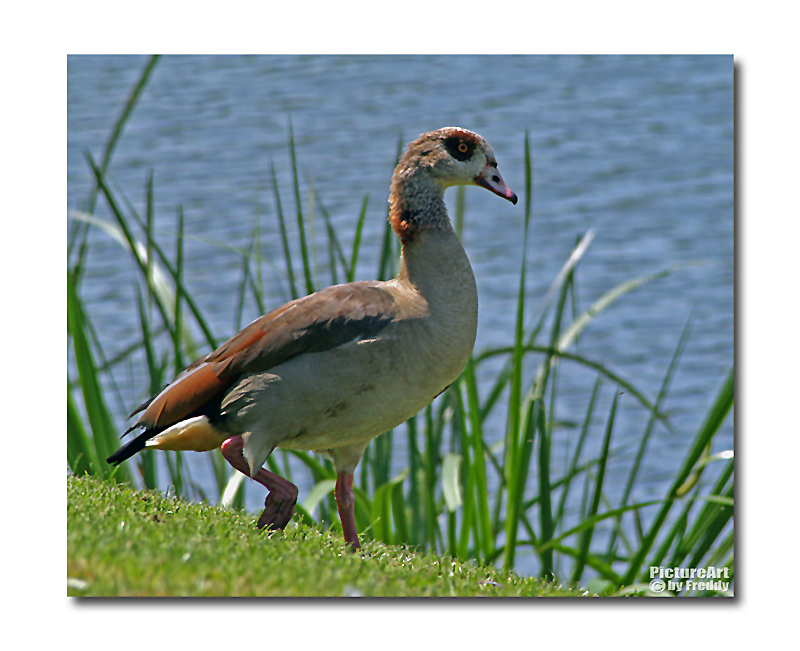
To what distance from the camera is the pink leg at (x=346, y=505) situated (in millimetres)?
4691

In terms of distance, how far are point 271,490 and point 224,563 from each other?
55 centimetres

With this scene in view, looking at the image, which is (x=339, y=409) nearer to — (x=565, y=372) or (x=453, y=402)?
(x=453, y=402)

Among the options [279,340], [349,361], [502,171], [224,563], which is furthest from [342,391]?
[502,171]

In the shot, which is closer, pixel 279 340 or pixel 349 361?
pixel 349 361

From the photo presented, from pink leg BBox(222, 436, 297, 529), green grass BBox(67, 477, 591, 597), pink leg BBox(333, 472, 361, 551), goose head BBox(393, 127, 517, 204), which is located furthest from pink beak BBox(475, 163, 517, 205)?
green grass BBox(67, 477, 591, 597)

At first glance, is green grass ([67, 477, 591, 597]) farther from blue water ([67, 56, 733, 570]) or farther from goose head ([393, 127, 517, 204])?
goose head ([393, 127, 517, 204])

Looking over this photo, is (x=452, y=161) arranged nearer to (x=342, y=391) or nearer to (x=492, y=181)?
(x=492, y=181)

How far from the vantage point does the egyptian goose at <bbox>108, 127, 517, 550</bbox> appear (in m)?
4.34

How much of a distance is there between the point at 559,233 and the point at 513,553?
2437 millimetres

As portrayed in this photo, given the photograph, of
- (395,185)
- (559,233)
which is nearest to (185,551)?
(395,185)

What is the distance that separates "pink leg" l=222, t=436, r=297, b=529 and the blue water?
50.3 inches

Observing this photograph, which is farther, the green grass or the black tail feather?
the black tail feather

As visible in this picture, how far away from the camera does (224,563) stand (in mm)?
4039

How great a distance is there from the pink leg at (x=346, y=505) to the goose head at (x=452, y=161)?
142cm
